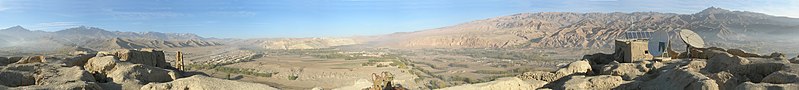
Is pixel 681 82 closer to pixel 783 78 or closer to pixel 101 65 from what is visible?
pixel 783 78

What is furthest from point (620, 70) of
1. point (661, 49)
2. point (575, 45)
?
point (575, 45)

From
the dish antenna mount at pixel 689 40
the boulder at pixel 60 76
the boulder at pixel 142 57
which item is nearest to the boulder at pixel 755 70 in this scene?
the dish antenna mount at pixel 689 40

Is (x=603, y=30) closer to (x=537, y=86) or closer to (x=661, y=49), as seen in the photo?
(x=661, y=49)

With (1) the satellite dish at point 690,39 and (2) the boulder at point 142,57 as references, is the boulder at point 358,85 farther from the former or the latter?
(1) the satellite dish at point 690,39

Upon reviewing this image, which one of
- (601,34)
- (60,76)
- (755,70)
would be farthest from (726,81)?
(601,34)

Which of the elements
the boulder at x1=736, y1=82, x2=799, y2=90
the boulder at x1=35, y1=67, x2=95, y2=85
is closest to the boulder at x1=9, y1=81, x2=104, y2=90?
the boulder at x1=35, y1=67, x2=95, y2=85

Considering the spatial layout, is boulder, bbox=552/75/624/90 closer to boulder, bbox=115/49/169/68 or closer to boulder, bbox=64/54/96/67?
boulder, bbox=115/49/169/68
